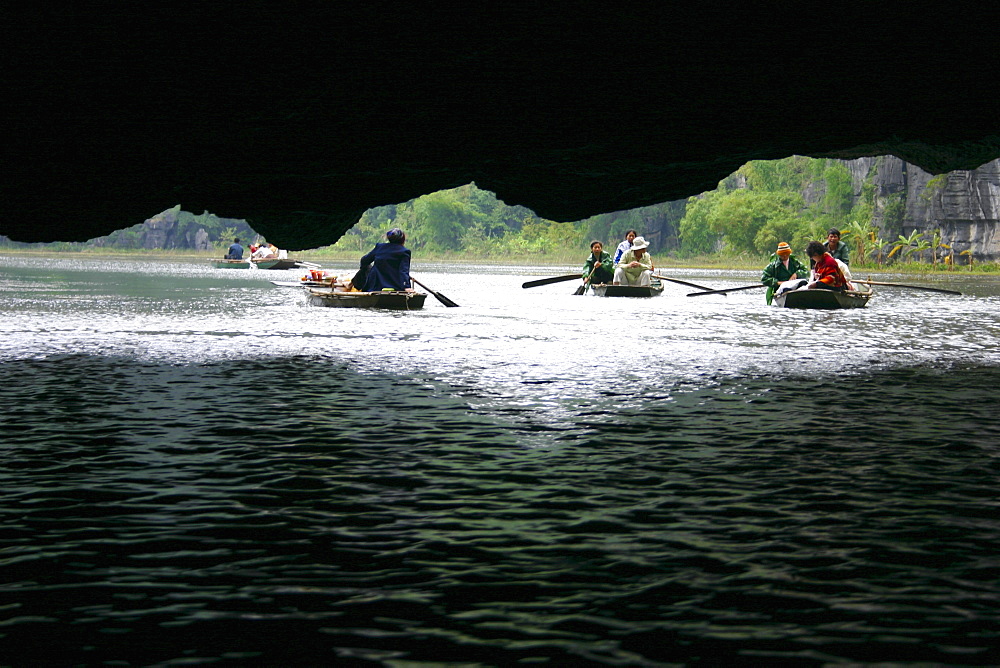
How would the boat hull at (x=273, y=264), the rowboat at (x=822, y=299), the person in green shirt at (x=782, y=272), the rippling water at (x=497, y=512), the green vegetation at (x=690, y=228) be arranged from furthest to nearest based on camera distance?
the green vegetation at (x=690, y=228)
the boat hull at (x=273, y=264)
the person in green shirt at (x=782, y=272)
the rowboat at (x=822, y=299)
the rippling water at (x=497, y=512)

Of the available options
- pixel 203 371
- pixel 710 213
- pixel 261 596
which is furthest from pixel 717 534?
pixel 710 213

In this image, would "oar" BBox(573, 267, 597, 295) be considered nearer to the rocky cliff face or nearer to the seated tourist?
the seated tourist

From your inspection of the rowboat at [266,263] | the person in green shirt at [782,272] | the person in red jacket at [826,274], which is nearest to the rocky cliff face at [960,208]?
the rowboat at [266,263]

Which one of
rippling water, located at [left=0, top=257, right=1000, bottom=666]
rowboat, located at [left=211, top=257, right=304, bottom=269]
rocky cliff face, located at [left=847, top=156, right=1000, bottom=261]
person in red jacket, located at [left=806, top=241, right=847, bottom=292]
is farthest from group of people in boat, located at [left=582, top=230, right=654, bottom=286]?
rocky cliff face, located at [left=847, top=156, right=1000, bottom=261]

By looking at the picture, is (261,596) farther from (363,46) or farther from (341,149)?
(341,149)

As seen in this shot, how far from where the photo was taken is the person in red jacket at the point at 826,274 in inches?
923

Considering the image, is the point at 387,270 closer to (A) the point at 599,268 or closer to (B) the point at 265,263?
(A) the point at 599,268

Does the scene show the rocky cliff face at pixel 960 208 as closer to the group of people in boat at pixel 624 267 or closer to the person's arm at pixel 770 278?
the group of people in boat at pixel 624 267

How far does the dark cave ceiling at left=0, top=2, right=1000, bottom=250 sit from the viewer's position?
7695 mm

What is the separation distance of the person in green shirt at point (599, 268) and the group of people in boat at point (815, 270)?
487 cm

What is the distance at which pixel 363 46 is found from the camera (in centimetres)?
798

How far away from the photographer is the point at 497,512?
18.5 ft

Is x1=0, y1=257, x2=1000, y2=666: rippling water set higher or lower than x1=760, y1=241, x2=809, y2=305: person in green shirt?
lower

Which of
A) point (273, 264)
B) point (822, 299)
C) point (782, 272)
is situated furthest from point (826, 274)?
point (273, 264)
